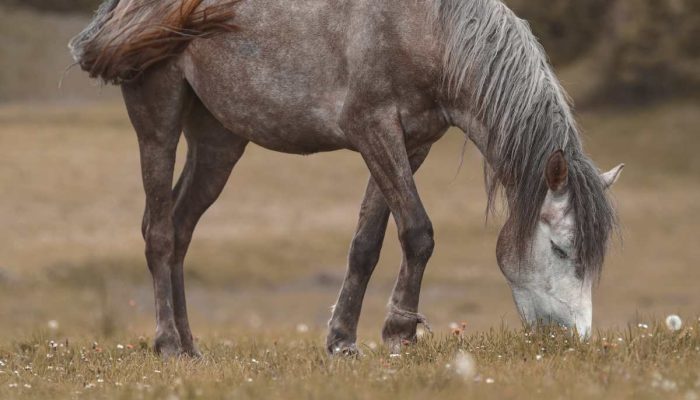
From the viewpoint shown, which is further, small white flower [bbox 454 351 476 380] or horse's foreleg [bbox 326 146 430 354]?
horse's foreleg [bbox 326 146 430 354]

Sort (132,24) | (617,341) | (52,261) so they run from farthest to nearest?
(52,261) < (132,24) < (617,341)

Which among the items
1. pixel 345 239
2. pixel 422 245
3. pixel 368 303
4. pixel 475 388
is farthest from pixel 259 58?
pixel 345 239

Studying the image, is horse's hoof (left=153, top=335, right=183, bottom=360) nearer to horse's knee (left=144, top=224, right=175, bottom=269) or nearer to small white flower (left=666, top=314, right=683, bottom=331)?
horse's knee (left=144, top=224, right=175, bottom=269)

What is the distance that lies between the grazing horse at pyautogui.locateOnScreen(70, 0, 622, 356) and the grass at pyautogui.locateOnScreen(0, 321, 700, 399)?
1.50 feet

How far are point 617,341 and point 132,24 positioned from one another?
4670 mm

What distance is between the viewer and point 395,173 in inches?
294

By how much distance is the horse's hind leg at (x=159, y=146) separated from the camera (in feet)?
29.2

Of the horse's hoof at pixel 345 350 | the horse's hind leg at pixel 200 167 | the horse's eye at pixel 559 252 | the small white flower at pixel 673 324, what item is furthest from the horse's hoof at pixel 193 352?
the small white flower at pixel 673 324

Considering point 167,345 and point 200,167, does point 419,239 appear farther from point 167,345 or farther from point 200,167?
point 200,167

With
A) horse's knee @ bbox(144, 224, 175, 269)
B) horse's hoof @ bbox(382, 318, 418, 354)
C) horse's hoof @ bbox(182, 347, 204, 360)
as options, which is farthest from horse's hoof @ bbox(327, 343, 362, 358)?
horse's knee @ bbox(144, 224, 175, 269)

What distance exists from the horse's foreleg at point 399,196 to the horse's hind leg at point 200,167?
1.99 metres

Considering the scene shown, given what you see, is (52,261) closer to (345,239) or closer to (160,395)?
(345,239)

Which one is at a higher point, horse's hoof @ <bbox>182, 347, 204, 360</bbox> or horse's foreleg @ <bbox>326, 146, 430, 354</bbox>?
horse's foreleg @ <bbox>326, 146, 430, 354</bbox>

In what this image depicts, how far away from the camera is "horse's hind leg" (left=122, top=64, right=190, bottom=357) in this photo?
891 centimetres
